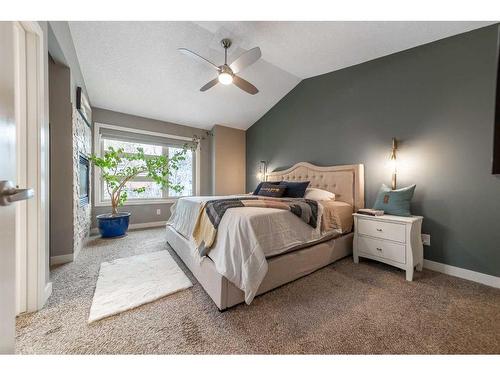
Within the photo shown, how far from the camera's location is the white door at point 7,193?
1.86ft

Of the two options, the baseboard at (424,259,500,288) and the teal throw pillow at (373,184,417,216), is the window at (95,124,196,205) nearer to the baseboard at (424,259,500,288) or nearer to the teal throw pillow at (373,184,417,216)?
the teal throw pillow at (373,184,417,216)

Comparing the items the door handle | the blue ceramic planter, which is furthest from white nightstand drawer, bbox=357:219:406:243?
the blue ceramic planter

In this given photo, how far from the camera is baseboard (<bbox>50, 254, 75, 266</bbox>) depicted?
2.26 meters

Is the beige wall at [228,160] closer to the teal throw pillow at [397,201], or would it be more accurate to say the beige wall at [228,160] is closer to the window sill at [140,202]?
the window sill at [140,202]

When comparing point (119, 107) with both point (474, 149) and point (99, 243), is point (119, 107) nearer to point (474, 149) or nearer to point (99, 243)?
point (99, 243)

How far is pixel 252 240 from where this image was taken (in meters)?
1.55

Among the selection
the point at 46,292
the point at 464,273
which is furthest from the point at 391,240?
the point at 46,292

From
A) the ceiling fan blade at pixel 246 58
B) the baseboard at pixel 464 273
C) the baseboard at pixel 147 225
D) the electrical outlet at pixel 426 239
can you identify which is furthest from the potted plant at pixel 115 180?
the baseboard at pixel 464 273

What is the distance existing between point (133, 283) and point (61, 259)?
46.8 inches

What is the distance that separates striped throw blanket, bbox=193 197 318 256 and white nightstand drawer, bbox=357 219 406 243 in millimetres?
656

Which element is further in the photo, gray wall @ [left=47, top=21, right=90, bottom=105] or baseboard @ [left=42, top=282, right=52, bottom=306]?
gray wall @ [left=47, top=21, right=90, bottom=105]
